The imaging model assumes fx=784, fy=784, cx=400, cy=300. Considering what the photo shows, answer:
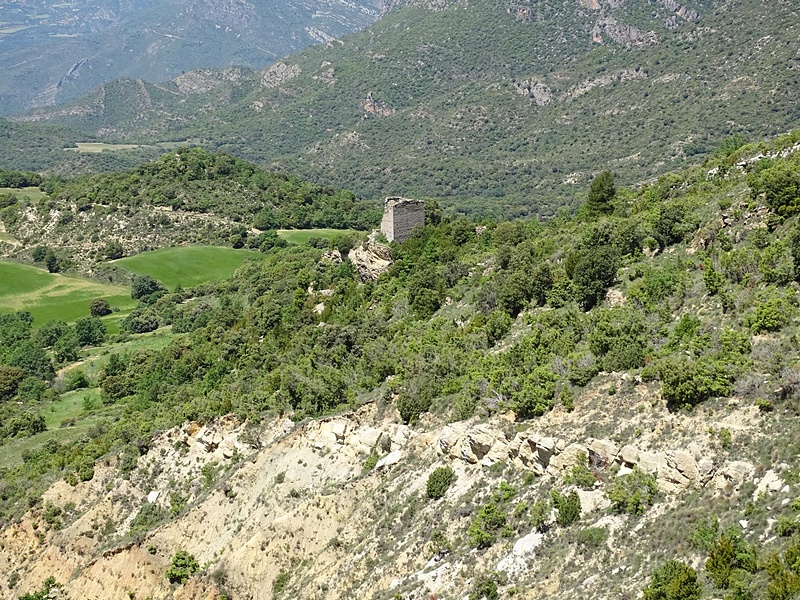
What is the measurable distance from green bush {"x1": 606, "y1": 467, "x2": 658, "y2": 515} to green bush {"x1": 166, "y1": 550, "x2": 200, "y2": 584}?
18302mm

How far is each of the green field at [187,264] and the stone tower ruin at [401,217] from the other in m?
46.6

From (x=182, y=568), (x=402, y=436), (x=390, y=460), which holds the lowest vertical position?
(x=182, y=568)

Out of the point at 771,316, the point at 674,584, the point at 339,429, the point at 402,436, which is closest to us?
the point at 674,584

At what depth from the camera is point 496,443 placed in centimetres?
2673

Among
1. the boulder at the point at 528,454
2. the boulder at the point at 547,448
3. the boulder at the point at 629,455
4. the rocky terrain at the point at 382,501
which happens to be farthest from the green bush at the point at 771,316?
the boulder at the point at 528,454

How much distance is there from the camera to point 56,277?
110250 millimetres

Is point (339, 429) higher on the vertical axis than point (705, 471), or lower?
lower

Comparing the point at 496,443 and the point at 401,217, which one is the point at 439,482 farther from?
the point at 401,217

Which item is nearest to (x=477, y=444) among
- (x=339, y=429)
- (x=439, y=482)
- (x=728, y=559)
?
(x=439, y=482)

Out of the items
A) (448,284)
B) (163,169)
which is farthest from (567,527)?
(163,169)

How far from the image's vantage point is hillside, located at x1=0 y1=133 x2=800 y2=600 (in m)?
21.1

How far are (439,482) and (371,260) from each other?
35252 mm

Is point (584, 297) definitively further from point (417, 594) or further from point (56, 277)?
point (56, 277)

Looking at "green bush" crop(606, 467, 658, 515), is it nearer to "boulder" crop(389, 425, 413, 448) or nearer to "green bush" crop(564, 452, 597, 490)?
"green bush" crop(564, 452, 597, 490)
